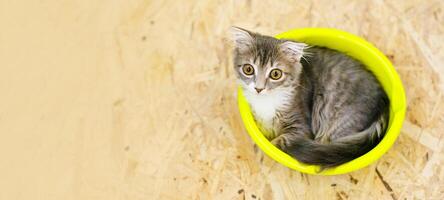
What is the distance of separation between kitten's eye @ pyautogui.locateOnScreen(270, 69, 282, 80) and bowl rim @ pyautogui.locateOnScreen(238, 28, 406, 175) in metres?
0.18

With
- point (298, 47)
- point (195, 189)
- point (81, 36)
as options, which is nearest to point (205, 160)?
point (195, 189)

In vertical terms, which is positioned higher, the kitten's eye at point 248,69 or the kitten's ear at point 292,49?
the kitten's ear at point 292,49

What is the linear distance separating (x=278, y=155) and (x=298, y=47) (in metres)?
0.37

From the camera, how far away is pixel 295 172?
186 cm

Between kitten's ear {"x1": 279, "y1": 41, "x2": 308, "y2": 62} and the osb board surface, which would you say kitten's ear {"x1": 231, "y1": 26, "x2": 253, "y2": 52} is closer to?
kitten's ear {"x1": 279, "y1": 41, "x2": 308, "y2": 62}

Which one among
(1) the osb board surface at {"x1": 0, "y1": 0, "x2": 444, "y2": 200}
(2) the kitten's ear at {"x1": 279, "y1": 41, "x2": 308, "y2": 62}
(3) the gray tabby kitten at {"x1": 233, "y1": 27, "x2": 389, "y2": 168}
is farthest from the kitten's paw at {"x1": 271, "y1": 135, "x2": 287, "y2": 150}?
(2) the kitten's ear at {"x1": 279, "y1": 41, "x2": 308, "y2": 62}

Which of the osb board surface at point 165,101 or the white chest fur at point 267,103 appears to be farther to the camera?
the osb board surface at point 165,101

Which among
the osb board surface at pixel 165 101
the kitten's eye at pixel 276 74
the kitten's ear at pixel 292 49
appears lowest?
the osb board surface at pixel 165 101

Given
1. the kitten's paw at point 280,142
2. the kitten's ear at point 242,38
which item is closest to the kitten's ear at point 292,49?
the kitten's ear at point 242,38

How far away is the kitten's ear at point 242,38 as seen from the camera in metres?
1.64

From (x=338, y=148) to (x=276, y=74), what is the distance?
0.32 metres

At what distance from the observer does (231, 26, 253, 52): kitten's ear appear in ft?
5.37

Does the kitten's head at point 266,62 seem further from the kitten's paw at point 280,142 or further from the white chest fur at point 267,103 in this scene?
the kitten's paw at point 280,142

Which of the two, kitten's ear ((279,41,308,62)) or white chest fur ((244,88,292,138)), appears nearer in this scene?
kitten's ear ((279,41,308,62))
